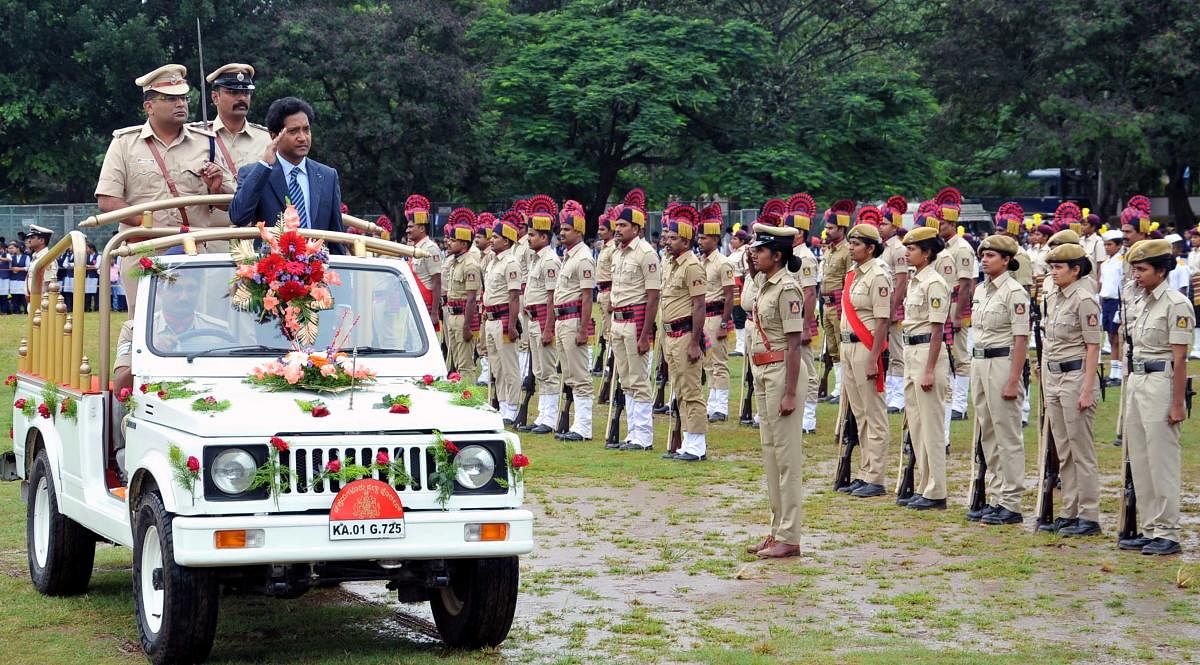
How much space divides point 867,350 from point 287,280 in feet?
21.2

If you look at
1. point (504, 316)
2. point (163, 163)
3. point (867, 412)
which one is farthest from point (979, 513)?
point (504, 316)

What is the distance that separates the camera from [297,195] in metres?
9.33

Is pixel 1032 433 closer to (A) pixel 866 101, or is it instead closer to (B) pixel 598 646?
(B) pixel 598 646

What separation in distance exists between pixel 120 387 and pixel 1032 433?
451 inches

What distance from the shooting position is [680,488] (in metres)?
13.8

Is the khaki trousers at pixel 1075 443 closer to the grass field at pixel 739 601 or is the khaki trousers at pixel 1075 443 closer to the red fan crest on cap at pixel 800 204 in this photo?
the grass field at pixel 739 601

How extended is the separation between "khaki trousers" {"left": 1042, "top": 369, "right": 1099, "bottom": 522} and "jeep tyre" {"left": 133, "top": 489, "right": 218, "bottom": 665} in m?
6.70

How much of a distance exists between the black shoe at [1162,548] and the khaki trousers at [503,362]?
9.03 m

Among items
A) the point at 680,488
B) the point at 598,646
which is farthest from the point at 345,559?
the point at 680,488

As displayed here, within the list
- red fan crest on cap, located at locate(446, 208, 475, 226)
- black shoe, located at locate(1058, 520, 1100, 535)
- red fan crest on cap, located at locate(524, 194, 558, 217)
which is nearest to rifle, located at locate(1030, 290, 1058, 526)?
black shoe, located at locate(1058, 520, 1100, 535)

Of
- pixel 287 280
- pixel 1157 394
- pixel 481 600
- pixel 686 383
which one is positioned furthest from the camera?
pixel 686 383

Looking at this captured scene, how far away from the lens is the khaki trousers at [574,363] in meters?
17.1

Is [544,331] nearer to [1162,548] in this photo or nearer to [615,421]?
[615,421]

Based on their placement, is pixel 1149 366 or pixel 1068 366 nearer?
pixel 1149 366
